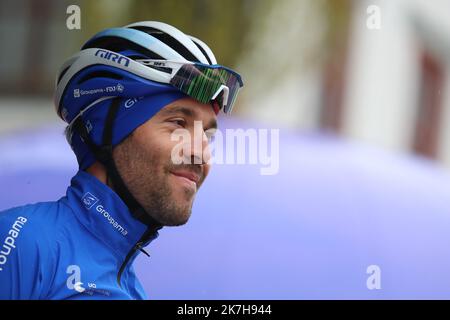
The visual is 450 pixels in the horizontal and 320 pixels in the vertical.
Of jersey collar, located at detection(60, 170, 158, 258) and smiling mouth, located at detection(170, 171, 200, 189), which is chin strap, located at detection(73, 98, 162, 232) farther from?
smiling mouth, located at detection(170, 171, 200, 189)

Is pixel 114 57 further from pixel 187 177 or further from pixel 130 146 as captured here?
pixel 187 177

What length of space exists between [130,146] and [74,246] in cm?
30

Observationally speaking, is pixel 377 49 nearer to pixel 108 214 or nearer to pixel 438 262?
pixel 438 262

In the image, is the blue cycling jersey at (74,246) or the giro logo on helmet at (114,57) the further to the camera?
the giro logo on helmet at (114,57)

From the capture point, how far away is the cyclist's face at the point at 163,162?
198 cm

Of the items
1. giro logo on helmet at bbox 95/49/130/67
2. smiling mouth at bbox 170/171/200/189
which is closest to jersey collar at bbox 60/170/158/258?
smiling mouth at bbox 170/171/200/189

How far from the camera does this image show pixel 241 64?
3.59 meters

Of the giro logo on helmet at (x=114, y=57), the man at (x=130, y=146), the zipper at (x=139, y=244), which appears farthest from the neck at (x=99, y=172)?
the giro logo on helmet at (x=114, y=57)

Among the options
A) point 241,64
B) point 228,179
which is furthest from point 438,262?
point 241,64

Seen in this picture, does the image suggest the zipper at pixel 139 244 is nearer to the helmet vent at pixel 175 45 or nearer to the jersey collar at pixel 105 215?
the jersey collar at pixel 105 215

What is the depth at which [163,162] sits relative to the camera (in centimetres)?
199

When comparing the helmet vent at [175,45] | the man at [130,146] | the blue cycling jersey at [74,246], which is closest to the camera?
the blue cycling jersey at [74,246]

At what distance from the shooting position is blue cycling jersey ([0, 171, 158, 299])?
5.93ft
